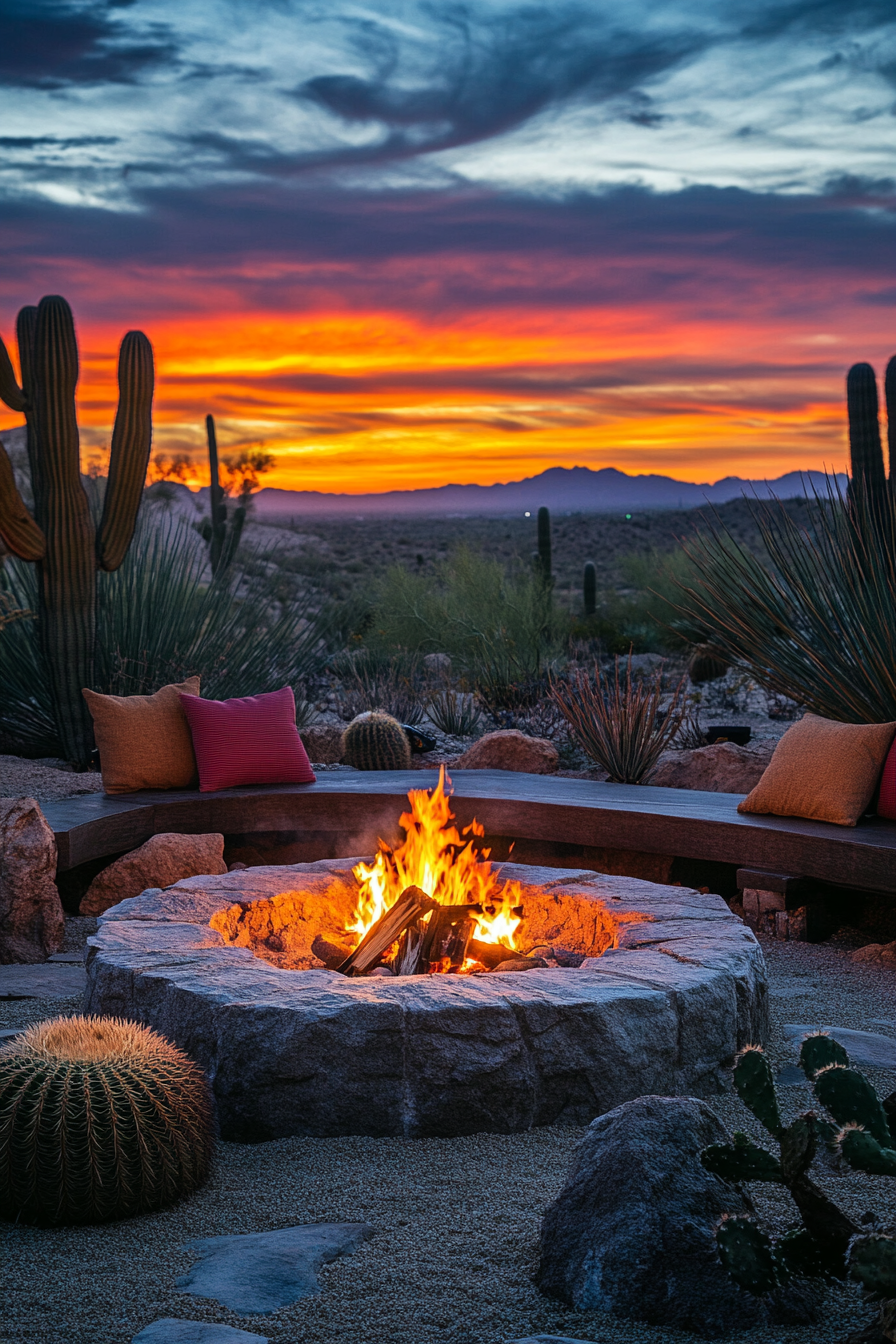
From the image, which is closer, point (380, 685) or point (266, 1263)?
point (266, 1263)

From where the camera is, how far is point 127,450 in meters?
8.84

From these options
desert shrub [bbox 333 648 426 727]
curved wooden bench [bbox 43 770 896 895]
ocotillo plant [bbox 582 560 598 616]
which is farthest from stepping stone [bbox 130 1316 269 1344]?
ocotillo plant [bbox 582 560 598 616]

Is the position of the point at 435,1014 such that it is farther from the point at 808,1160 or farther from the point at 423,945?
the point at 808,1160

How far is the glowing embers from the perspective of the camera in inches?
166

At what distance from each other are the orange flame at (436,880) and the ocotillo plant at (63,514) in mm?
4240

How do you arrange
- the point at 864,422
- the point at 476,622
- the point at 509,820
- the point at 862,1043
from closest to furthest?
1. the point at 862,1043
2. the point at 509,820
3. the point at 864,422
4. the point at 476,622

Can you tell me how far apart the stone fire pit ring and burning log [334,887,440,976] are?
0.45m

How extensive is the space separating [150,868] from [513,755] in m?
3.32

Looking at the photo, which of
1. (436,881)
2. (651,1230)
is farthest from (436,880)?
(651,1230)

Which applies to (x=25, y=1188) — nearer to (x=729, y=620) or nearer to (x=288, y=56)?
(x=729, y=620)

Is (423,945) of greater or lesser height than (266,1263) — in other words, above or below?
above

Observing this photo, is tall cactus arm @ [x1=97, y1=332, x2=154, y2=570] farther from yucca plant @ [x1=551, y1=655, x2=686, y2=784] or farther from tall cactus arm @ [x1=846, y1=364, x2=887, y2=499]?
tall cactus arm @ [x1=846, y1=364, x2=887, y2=499]

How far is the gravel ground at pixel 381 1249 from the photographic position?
7.34 feet

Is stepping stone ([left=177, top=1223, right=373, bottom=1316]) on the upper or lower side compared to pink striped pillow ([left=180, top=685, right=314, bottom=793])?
lower
